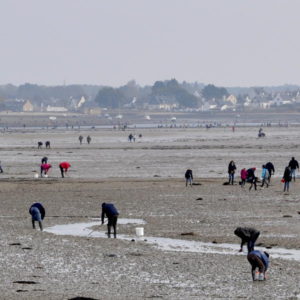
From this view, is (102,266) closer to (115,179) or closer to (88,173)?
(115,179)

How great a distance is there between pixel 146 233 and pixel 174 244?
251cm

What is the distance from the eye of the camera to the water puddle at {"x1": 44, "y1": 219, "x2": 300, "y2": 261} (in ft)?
88.5

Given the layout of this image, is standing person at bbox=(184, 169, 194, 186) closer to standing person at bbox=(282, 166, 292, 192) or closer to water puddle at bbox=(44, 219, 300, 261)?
standing person at bbox=(282, 166, 292, 192)

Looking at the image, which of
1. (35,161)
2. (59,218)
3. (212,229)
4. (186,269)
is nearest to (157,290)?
(186,269)

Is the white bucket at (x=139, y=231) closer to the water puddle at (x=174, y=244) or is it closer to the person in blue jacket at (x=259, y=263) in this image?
the water puddle at (x=174, y=244)

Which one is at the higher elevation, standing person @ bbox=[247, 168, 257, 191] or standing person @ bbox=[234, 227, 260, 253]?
standing person @ bbox=[234, 227, 260, 253]

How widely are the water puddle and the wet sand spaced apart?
44 cm

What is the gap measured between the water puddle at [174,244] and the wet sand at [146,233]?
44cm

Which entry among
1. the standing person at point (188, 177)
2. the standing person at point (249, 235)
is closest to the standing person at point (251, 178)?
the standing person at point (188, 177)

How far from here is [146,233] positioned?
3119 centimetres

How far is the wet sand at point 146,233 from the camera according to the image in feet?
71.5

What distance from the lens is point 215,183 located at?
159 feet

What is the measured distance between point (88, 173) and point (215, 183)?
11.3 meters

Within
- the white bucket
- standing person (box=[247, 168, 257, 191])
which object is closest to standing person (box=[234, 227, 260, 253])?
the white bucket
